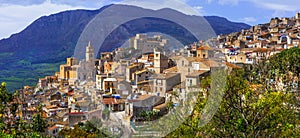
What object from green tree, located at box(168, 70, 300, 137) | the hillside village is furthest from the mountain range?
green tree, located at box(168, 70, 300, 137)

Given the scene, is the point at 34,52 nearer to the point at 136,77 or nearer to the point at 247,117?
the point at 136,77

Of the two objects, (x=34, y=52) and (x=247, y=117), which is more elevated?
(x=34, y=52)

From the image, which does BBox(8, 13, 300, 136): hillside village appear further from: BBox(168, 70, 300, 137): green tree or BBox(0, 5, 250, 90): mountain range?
BBox(0, 5, 250, 90): mountain range

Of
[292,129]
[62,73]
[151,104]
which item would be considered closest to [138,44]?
[151,104]

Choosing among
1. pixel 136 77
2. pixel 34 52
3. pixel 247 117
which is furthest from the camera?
pixel 34 52

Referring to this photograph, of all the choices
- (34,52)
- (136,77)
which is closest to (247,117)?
(136,77)

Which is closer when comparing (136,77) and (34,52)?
(136,77)

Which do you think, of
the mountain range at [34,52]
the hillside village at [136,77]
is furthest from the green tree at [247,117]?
the mountain range at [34,52]

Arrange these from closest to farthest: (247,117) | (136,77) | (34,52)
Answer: (247,117)
(136,77)
(34,52)

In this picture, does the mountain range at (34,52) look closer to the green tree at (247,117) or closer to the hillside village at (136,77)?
the hillside village at (136,77)
